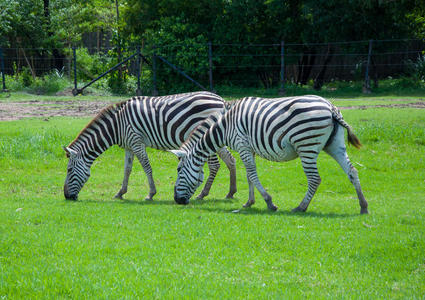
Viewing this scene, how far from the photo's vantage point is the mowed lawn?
16.9 ft

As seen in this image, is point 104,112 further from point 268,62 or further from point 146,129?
point 268,62

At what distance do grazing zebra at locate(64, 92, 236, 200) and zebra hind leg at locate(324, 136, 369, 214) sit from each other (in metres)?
2.35

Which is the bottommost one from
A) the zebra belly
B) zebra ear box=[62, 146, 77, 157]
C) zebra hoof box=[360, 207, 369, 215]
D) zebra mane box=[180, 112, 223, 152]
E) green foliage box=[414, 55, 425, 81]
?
zebra hoof box=[360, 207, 369, 215]

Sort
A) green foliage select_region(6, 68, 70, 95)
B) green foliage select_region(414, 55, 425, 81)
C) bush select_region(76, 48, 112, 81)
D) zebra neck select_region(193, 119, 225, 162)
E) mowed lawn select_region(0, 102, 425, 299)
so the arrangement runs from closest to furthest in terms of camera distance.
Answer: mowed lawn select_region(0, 102, 425, 299) < zebra neck select_region(193, 119, 225, 162) < green foliage select_region(414, 55, 425, 81) < green foliage select_region(6, 68, 70, 95) < bush select_region(76, 48, 112, 81)

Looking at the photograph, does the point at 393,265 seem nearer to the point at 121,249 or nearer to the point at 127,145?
the point at 121,249

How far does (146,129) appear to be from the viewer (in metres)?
10.2

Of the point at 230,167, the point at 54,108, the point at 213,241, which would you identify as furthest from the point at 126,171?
the point at 54,108

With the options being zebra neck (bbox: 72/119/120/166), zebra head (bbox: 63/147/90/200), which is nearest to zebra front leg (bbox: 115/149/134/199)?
zebra neck (bbox: 72/119/120/166)

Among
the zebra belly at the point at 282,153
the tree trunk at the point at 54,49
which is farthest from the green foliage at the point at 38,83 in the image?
the zebra belly at the point at 282,153

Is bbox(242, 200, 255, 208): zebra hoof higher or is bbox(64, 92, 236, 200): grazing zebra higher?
bbox(64, 92, 236, 200): grazing zebra

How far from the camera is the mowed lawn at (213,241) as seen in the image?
516 cm

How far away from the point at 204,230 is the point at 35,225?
2564 mm

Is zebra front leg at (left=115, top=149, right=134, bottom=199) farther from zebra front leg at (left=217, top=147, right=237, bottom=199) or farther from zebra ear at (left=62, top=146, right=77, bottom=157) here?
zebra front leg at (left=217, top=147, right=237, bottom=199)

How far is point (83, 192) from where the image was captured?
10773 mm
